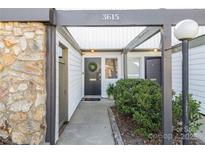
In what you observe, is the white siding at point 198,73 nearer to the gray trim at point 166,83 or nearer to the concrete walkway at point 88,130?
the concrete walkway at point 88,130

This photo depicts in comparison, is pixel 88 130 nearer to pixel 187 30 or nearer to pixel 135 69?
pixel 187 30

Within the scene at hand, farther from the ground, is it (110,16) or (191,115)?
(110,16)

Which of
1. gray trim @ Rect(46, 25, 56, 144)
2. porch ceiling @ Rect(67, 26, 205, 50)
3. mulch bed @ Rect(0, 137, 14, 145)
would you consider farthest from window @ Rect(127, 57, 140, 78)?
mulch bed @ Rect(0, 137, 14, 145)

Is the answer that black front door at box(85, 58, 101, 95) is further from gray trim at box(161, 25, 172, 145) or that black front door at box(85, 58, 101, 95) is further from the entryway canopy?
gray trim at box(161, 25, 172, 145)

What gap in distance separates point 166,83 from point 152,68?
726cm

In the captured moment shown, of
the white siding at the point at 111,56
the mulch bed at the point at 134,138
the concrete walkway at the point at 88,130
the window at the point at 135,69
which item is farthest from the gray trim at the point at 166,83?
the window at the point at 135,69

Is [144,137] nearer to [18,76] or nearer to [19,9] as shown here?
[18,76]

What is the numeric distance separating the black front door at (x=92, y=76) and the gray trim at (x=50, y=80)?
24.8 feet

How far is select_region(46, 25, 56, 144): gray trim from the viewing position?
4355mm

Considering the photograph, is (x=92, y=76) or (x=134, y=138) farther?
(x=92, y=76)

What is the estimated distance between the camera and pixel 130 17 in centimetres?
438

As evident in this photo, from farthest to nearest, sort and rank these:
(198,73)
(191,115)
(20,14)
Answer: (198,73) < (191,115) < (20,14)

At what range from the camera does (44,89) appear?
14.1 feet

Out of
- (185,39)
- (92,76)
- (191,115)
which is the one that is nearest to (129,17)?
(185,39)
